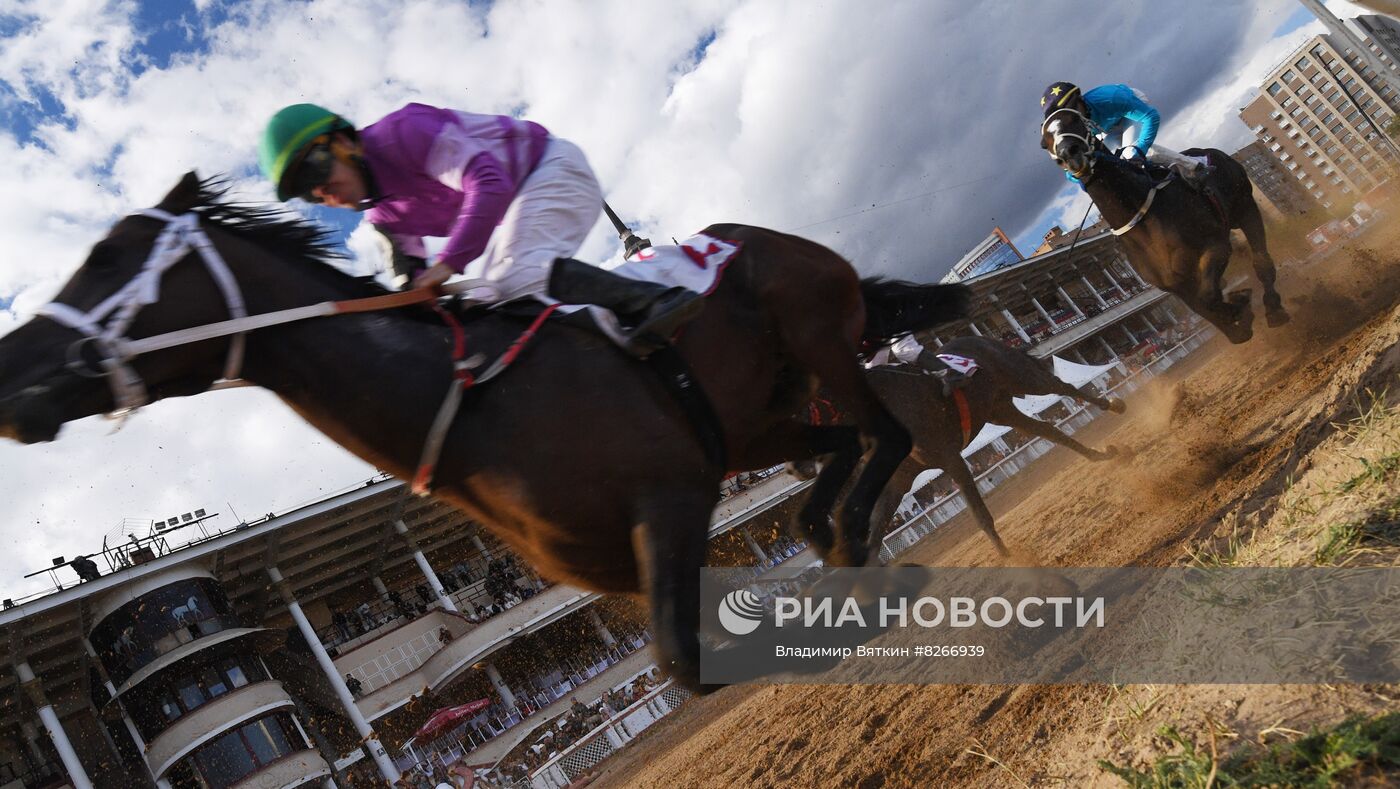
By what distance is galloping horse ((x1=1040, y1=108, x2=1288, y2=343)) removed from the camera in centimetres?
734

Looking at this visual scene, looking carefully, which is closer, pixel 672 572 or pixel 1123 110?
pixel 672 572

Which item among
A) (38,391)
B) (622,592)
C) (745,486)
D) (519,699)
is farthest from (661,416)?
(745,486)

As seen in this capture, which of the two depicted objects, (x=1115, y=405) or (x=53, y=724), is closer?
(x=1115, y=405)

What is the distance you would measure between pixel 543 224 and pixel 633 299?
1.63ft

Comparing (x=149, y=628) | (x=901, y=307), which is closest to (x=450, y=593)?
(x=149, y=628)

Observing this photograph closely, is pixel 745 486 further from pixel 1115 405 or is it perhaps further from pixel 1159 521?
pixel 1159 521

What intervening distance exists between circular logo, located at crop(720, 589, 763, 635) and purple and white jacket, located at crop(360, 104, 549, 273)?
169 centimetres

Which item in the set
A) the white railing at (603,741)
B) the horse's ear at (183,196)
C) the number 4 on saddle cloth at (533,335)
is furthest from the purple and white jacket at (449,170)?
the white railing at (603,741)

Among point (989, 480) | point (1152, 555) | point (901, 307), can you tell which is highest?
point (901, 307)

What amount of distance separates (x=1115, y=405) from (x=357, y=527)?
794 inches

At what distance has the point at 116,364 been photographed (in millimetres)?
2494

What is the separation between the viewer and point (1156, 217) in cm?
743

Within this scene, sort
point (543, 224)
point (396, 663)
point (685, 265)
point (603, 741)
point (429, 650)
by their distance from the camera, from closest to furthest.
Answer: point (543, 224), point (685, 265), point (603, 741), point (396, 663), point (429, 650)

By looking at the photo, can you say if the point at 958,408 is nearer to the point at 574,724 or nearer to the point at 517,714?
the point at 574,724
